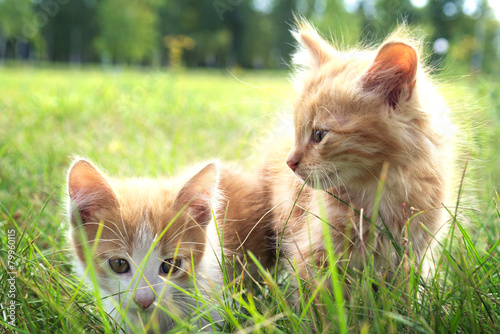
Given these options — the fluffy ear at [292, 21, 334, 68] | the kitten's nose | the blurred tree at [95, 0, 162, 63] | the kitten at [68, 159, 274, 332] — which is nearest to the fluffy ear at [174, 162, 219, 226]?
the kitten at [68, 159, 274, 332]

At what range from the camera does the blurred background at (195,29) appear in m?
13.3

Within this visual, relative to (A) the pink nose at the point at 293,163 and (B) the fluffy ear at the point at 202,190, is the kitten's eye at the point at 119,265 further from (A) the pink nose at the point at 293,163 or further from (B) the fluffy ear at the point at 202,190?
(A) the pink nose at the point at 293,163

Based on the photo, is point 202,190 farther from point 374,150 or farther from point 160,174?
point 160,174

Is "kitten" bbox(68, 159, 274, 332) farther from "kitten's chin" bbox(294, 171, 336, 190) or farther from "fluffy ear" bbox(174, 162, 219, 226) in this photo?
"kitten's chin" bbox(294, 171, 336, 190)

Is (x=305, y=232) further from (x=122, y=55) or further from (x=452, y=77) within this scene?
(x=122, y=55)

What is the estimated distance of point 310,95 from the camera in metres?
1.43

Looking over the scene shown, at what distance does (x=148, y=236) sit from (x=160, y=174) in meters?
1.07

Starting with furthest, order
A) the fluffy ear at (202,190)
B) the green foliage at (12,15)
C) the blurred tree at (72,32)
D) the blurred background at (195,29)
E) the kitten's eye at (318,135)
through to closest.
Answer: the blurred tree at (72,32) < the blurred background at (195,29) < the green foliage at (12,15) < the fluffy ear at (202,190) < the kitten's eye at (318,135)

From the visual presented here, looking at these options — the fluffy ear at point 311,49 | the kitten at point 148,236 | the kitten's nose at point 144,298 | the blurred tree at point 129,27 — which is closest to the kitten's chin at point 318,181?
the kitten at point 148,236

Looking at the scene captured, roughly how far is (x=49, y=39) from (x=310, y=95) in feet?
68.4

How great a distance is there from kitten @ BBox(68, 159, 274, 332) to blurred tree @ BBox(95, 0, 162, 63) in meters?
13.8

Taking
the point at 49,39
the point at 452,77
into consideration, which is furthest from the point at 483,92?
the point at 49,39

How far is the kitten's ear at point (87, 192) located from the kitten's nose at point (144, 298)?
32 centimetres

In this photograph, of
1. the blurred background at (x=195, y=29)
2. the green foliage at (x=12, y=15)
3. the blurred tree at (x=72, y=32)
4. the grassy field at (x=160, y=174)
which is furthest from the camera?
the blurred tree at (x=72, y=32)
